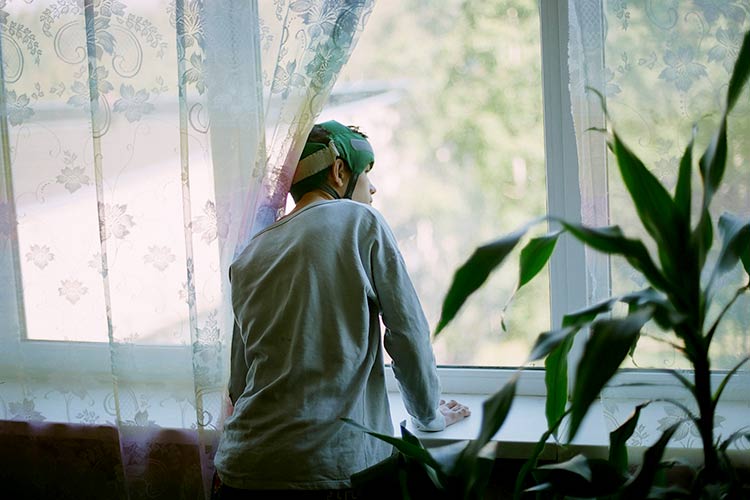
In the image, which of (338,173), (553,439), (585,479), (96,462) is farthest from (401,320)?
(96,462)

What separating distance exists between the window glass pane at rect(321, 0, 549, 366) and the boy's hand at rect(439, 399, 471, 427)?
213 mm

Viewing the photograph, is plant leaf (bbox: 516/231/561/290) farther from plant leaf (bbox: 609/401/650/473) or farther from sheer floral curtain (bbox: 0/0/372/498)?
sheer floral curtain (bbox: 0/0/372/498)

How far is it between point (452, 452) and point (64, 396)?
1217mm

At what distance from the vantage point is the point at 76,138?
2031 mm

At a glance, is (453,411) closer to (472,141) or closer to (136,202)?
(472,141)

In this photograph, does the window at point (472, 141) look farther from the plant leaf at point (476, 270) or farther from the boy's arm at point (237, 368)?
the plant leaf at point (476, 270)

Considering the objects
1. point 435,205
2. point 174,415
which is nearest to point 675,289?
point 435,205

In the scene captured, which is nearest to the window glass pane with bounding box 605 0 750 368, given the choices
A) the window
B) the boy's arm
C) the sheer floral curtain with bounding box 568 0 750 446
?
the sheer floral curtain with bounding box 568 0 750 446

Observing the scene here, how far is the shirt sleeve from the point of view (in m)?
1.63

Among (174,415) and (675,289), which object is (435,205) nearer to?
(174,415)

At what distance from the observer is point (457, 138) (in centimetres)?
211

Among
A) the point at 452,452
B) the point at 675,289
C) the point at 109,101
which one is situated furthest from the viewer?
the point at 109,101

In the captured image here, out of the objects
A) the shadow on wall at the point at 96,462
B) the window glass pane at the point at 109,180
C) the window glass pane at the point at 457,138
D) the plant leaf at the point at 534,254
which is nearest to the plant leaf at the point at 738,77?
the plant leaf at the point at 534,254

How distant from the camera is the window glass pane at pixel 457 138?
2.07 metres
